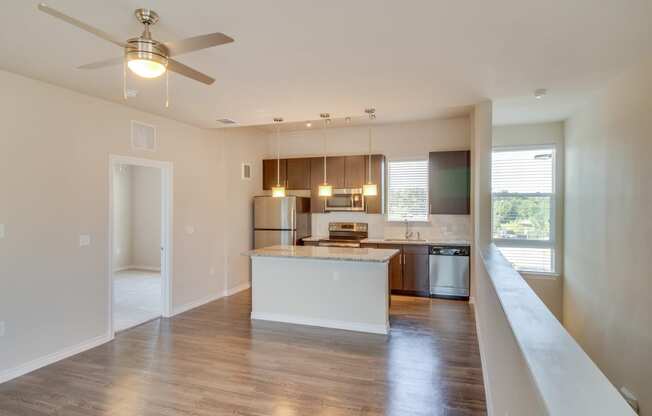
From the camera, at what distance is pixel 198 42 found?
2.04 meters

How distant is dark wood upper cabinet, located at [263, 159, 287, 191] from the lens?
281 inches

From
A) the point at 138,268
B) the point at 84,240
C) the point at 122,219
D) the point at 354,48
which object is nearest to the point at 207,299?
the point at 84,240

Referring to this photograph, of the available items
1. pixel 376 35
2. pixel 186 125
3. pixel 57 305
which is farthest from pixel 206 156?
pixel 376 35

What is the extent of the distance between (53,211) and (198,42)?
2.77 meters

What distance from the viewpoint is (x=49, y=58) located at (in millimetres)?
2992

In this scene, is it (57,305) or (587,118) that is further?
(587,118)

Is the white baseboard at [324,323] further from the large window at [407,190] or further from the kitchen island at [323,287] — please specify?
the large window at [407,190]

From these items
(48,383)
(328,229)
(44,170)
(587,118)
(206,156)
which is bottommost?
(48,383)

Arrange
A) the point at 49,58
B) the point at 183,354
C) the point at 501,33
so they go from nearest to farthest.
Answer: the point at 501,33
the point at 49,58
the point at 183,354

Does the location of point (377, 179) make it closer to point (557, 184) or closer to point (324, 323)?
point (324, 323)

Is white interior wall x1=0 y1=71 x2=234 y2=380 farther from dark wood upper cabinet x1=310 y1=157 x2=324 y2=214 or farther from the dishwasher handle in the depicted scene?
the dishwasher handle

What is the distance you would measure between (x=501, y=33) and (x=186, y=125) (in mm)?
4347

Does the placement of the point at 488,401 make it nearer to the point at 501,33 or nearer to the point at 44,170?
the point at 501,33

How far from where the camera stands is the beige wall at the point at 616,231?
3.25m
